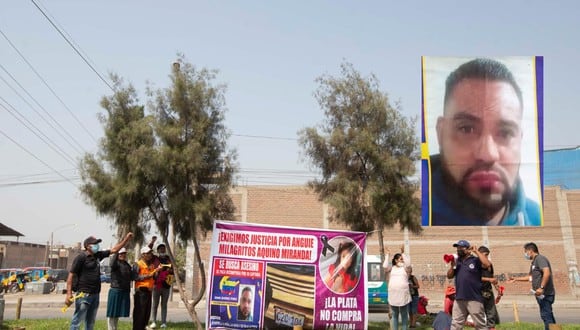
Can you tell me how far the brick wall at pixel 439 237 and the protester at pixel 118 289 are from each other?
27.9 meters

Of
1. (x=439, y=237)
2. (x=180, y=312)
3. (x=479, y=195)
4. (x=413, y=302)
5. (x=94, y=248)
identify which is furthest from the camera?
(x=439, y=237)

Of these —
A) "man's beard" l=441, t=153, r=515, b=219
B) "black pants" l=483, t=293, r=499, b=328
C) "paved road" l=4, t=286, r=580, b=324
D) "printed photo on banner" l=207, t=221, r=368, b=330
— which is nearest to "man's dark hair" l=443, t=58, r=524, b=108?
"man's beard" l=441, t=153, r=515, b=219

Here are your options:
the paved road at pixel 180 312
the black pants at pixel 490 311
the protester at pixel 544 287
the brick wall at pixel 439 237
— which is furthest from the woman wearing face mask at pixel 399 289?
the brick wall at pixel 439 237

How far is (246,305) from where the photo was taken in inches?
345

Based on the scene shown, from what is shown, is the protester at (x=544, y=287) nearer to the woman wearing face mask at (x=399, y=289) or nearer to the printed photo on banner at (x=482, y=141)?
the printed photo on banner at (x=482, y=141)

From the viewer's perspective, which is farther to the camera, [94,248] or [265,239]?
[265,239]

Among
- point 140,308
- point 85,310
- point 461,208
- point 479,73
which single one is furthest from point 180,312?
point 479,73

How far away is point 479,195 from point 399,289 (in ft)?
7.85

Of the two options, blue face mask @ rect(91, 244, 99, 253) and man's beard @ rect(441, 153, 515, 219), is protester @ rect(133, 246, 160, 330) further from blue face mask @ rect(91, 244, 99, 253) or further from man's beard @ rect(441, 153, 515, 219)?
man's beard @ rect(441, 153, 515, 219)

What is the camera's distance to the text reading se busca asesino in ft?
29.3

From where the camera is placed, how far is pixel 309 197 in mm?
39094

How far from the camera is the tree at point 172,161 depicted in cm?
1119

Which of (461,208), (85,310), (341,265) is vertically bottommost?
(85,310)

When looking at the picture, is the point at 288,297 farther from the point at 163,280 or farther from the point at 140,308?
the point at 163,280
